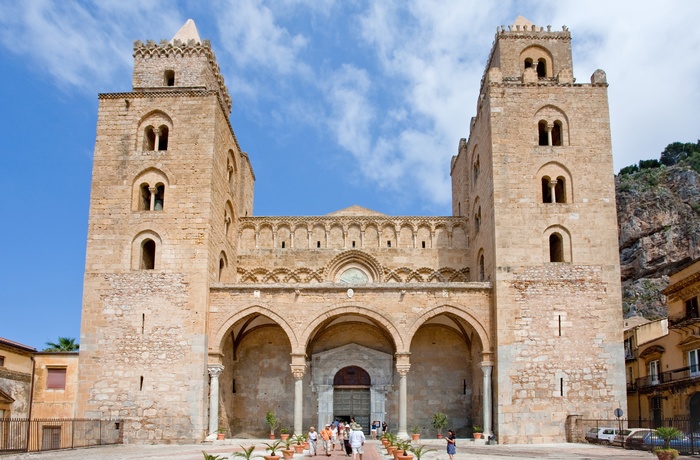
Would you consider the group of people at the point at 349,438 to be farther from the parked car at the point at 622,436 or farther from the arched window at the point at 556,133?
the arched window at the point at 556,133

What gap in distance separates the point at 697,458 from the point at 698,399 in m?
14.3

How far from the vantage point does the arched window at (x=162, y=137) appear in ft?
89.9

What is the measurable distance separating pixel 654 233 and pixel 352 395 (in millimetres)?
35548

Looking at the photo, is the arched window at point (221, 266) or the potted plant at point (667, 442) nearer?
the potted plant at point (667, 442)

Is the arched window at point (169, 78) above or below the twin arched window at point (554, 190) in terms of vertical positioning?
above

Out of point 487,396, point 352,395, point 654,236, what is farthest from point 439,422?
point 654,236

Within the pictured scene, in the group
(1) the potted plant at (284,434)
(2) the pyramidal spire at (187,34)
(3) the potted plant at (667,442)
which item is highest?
(2) the pyramidal spire at (187,34)

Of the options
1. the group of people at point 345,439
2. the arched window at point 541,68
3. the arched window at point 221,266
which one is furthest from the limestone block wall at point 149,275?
the arched window at point 541,68

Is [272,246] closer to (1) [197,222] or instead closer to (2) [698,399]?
(1) [197,222]

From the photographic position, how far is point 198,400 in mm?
24344

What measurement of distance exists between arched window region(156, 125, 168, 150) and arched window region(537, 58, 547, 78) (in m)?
15.6

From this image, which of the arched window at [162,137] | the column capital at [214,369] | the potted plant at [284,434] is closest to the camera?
the potted plant at [284,434]

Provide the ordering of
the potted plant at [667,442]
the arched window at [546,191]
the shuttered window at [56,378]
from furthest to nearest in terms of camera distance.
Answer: the arched window at [546,191], the shuttered window at [56,378], the potted plant at [667,442]

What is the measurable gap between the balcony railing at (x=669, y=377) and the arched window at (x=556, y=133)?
1078 cm
